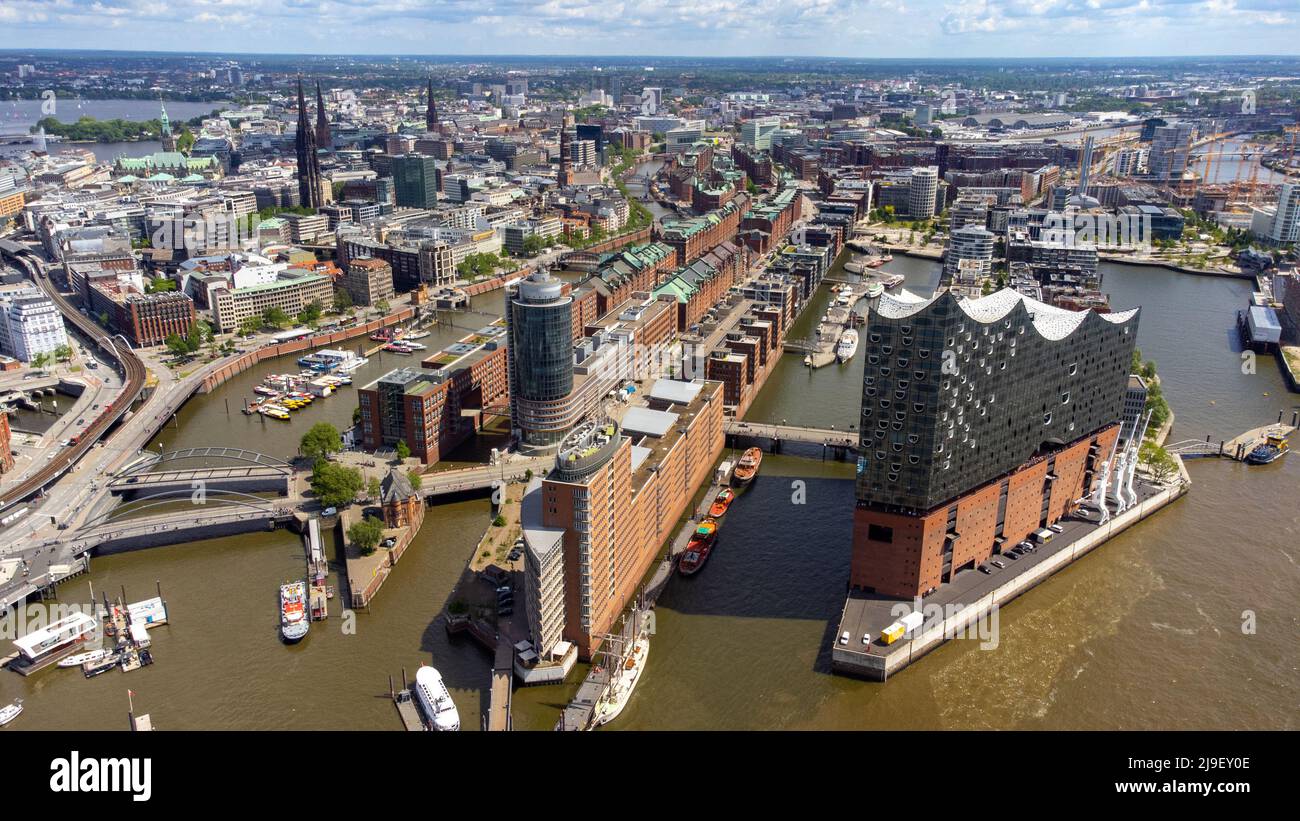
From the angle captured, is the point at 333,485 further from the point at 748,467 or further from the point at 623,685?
the point at 748,467

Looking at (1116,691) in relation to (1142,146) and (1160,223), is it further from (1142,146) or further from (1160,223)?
(1142,146)

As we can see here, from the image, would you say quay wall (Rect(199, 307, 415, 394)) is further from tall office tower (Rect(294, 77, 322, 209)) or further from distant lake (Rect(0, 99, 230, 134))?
distant lake (Rect(0, 99, 230, 134))

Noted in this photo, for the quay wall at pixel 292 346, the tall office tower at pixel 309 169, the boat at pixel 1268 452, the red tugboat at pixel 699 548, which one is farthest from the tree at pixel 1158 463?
the tall office tower at pixel 309 169

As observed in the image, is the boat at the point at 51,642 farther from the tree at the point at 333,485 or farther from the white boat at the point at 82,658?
the tree at the point at 333,485

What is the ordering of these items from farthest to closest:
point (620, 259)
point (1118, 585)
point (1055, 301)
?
point (620, 259) → point (1055, 301) → point (1118, 585)

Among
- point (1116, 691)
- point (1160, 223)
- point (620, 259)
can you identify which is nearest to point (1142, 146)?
point (1160, 223)

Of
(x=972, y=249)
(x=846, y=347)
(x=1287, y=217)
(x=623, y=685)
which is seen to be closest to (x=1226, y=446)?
(x=846, y=347)
